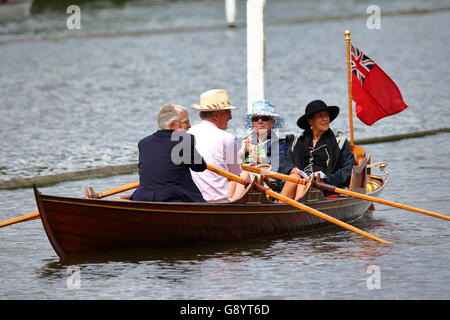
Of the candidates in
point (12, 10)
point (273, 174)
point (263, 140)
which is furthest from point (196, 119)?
point (12, 10)

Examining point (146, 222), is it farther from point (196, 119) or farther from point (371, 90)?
point (196, 119)

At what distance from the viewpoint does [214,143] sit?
11055mm

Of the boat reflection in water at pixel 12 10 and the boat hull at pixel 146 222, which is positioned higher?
the boat reflection in water at pixel 12 10

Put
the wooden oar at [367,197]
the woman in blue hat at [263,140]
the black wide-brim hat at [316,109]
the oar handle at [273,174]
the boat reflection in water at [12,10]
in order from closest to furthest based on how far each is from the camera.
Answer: the oar handle at [273,174], the wooden oar at [367,197], the black wide-brim hat at [316,109], the woman in blue hat at [263,140], the boat reflection in water at [12,10]

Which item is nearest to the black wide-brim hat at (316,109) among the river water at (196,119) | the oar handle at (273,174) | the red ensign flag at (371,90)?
the oar handle at (273,174)

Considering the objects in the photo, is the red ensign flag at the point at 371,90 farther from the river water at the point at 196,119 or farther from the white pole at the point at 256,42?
the white pole at the point at 256,42

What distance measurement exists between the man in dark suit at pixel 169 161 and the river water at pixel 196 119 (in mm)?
648

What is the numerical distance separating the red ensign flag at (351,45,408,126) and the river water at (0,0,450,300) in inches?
42.0

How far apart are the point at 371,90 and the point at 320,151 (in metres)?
1.74

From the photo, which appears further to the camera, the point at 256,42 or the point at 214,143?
the point at 256,42

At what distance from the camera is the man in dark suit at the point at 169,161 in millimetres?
10484

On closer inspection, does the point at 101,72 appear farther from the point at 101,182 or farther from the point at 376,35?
the point at 101,182

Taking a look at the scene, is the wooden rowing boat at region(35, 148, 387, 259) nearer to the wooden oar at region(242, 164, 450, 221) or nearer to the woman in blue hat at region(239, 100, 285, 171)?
the wooden oar at region(242, 164, 450, 221)
